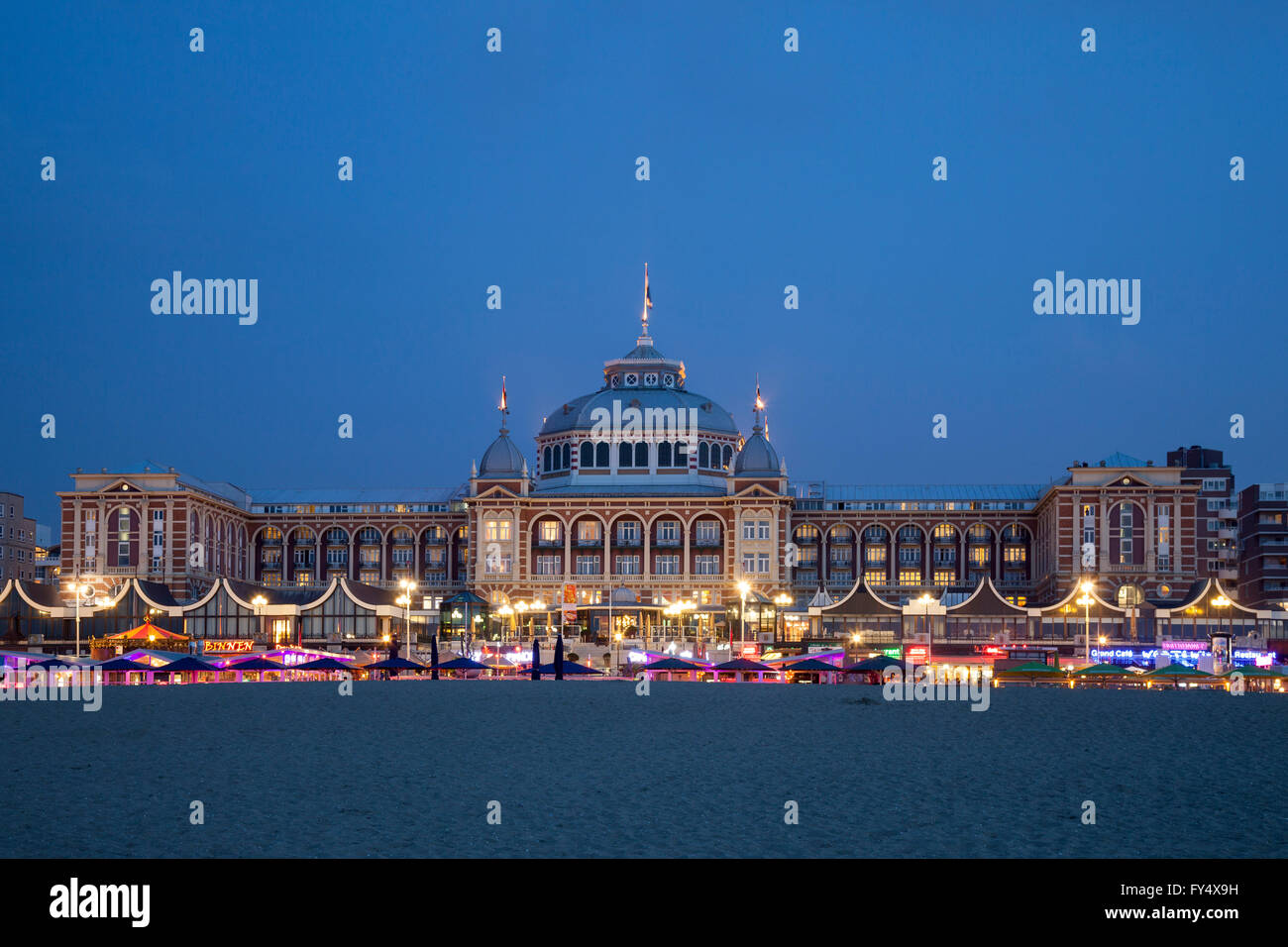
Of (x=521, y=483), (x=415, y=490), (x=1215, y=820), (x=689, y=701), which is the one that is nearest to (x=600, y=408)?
(x=521, y=483)

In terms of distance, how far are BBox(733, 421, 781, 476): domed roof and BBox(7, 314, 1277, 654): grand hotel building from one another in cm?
22

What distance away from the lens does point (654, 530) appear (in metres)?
153

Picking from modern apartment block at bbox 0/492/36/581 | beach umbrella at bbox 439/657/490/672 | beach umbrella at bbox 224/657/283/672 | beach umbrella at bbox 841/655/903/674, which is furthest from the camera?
modern apartment block at bbox 0/492/36/581

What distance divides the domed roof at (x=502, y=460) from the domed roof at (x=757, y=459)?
2113cm

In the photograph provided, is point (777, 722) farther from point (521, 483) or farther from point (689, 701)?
point (521, 483)

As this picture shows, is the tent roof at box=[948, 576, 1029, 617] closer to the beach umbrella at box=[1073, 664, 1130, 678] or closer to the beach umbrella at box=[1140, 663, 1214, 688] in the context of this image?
the beach umbrella at box=[1073, 664, 1130, 678]

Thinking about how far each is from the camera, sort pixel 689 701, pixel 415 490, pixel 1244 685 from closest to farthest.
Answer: pixel 689 701
pixel 1244 685
pixel 415 490

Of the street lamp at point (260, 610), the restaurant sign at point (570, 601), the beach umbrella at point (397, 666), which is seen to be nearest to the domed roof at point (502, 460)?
the restaurant sign at point (570, 601)

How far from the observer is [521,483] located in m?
152

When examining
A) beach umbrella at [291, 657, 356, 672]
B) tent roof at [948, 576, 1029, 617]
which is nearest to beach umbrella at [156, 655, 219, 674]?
beach umbrella at [291, 657, 356, 672]

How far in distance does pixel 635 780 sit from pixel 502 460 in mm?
117731

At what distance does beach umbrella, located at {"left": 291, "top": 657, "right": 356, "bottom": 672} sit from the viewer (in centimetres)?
8381

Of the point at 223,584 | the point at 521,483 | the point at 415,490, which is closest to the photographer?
the point at 223,584
